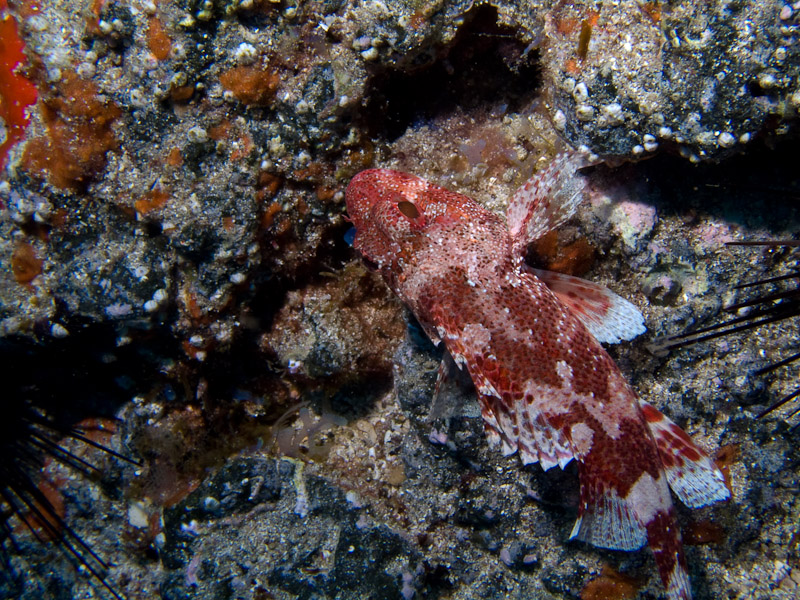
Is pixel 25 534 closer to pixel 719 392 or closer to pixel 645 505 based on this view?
pixel 645 505

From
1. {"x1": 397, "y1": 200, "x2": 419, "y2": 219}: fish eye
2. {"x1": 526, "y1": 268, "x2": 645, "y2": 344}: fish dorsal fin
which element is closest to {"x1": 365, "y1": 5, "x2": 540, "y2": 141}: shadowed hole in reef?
{"x1": 397, "y1": 200, "x2": 419, "y2": 219}: fish eye

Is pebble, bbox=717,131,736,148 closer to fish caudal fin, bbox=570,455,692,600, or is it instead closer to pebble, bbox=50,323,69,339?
fish caudal fin, bbox=570,455,692,600

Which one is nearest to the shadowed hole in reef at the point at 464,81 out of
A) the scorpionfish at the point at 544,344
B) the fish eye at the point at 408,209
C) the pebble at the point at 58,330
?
the scorpionfish at the point at 544,344

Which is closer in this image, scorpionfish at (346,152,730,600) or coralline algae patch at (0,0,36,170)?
scorpionfish at (346,152,730,600)

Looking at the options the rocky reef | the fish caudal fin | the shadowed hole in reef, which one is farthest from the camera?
the shadowed hole in reef

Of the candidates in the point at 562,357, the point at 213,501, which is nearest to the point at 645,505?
the point at 562,357

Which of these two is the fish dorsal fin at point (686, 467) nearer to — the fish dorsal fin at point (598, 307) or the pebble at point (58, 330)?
the fish dorsal fin at point (598, 307)
